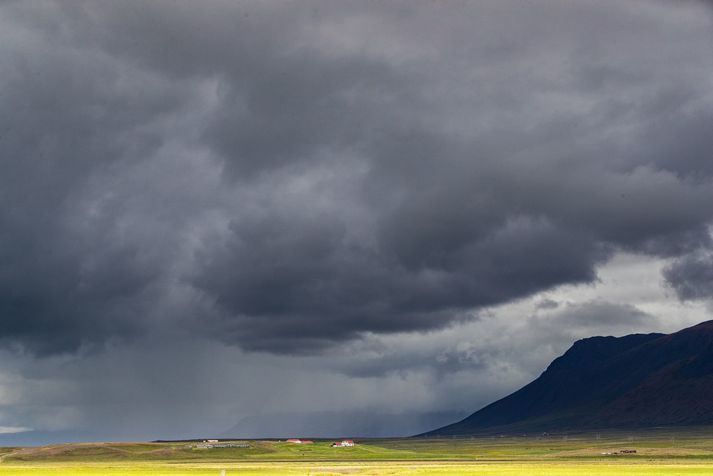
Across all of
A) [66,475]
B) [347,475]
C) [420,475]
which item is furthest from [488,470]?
[66,475]

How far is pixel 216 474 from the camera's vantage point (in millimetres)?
153625

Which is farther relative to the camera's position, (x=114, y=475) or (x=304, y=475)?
(x=114, y=475)

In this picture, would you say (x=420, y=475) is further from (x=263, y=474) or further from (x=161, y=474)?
(x=161, y=474)

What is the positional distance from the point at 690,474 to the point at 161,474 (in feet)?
298

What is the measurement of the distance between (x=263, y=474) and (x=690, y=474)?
7109cm

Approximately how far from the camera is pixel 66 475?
161 m

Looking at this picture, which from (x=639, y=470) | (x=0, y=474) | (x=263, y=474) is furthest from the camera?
(x=0, y=474)

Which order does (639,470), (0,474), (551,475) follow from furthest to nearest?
1. (0,474)
2. (639,470)
3. (551,475)

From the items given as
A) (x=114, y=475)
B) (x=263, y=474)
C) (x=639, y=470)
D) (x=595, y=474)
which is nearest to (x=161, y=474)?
(x=114, y=475)

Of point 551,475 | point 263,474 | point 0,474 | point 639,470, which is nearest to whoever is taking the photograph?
point 551,475

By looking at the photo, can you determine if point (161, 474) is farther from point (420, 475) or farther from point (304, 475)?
point (420, 475)

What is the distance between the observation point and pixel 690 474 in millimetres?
140625

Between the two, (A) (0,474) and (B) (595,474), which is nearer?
(B) (595,474)

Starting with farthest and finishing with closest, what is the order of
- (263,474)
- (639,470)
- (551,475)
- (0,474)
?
(0,474)
(639,470)
(263,474)
(551,475)
